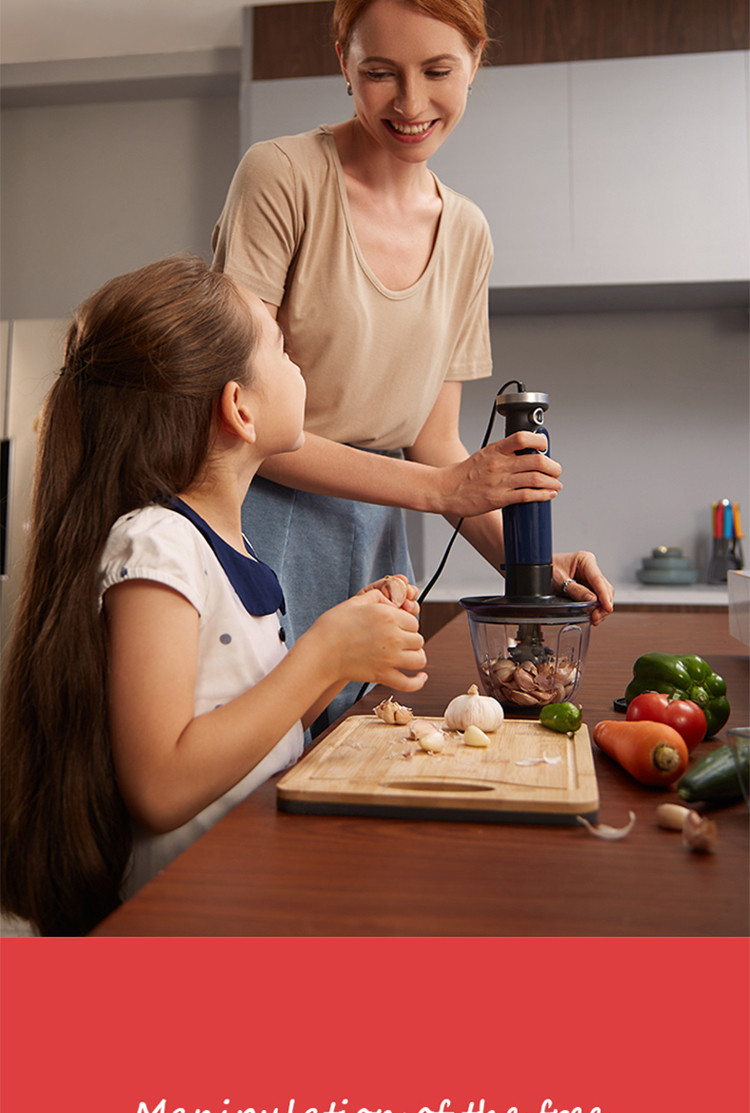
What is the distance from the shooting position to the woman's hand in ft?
3.31

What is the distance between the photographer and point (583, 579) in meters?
1.12

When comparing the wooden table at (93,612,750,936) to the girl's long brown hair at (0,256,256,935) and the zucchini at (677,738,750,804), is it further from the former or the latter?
the girl's long brown hair at (0,256,256,935)

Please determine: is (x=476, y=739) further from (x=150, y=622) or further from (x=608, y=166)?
(x=608, y=166)

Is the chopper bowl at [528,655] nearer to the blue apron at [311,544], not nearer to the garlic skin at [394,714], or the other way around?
the garlic skin at [394,714]

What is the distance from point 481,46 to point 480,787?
3.31 ft

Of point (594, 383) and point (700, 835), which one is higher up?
point (594, 383)

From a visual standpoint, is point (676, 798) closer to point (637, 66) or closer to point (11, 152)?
point (637, 66)

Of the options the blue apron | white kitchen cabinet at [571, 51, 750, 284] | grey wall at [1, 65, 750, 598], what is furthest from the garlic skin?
white kitchen cabinet at [571, 51, 750, 284]

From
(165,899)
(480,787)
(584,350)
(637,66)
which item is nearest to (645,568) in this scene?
(584,350)

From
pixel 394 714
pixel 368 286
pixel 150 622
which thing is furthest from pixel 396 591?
pixel 368 286

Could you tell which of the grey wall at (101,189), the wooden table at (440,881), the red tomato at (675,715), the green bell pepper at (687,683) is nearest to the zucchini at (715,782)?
the wooden table at (440,881)

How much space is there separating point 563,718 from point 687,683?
7.3 inches

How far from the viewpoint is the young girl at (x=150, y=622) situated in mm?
733

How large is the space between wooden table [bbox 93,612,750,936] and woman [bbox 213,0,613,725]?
0.49m
